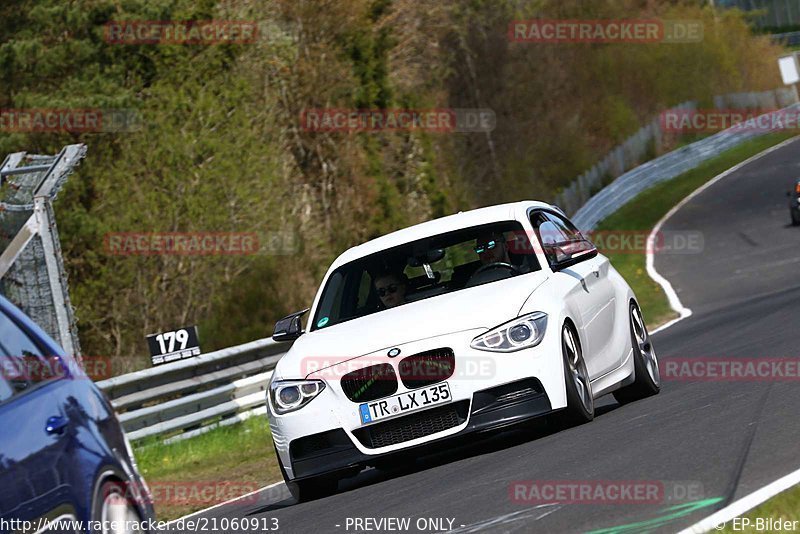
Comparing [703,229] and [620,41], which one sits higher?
[620,41]

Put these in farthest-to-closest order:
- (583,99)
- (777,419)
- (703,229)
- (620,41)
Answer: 1. (620,41)
2. (583,99)
3. (703,229)
4. (777,419)

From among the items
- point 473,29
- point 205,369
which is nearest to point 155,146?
point 205,369

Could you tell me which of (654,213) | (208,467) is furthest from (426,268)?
(654,213)

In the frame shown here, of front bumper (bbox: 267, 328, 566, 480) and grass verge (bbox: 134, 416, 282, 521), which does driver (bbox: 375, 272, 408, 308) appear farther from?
A: grass verge (bbox: 134, 416, 282, 521)

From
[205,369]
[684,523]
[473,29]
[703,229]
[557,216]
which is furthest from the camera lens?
[473,29]

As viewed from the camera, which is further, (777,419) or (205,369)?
(205,369)

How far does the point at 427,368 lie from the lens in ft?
29.8

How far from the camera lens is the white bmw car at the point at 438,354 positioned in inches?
357

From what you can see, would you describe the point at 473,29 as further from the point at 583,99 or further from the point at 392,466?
the point at 392,466

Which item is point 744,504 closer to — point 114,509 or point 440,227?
point 114,509

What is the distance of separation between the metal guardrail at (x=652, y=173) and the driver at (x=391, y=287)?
29004 millimetres

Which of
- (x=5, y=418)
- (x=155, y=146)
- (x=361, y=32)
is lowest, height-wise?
(x=5, y=418)

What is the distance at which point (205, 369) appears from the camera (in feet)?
55.5

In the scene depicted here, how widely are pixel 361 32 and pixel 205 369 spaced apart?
82.5 feet
